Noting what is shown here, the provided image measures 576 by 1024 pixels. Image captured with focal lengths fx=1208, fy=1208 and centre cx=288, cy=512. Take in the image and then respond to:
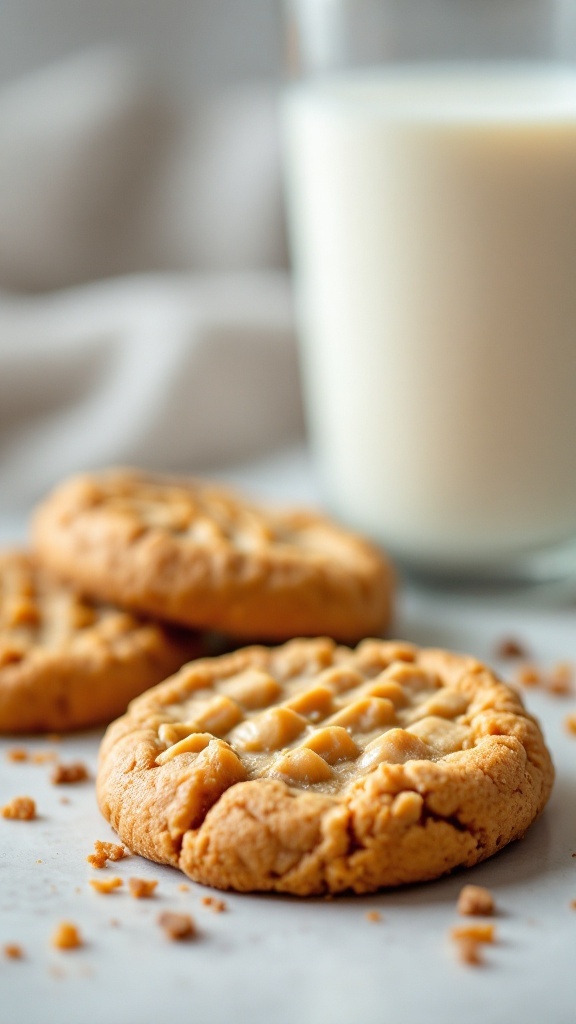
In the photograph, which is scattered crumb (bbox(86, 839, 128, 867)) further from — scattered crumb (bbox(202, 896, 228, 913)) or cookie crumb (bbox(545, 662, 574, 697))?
cookie crumb (bbox(545, 662, 574, 697))

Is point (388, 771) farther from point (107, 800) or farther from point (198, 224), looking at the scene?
Result: point (198, 224)

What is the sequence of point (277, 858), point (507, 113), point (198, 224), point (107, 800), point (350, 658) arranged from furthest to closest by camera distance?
1. point (198, 224)
2. point (507, 113)
3. point (350, 658)
4. point (107, 800)
5. point (277, 858)

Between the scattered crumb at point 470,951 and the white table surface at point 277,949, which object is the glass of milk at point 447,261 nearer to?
the white table surface at point 277,949

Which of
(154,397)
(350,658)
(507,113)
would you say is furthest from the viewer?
(154,397)

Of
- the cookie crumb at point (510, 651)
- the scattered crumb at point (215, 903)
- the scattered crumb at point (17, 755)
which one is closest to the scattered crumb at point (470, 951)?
the scattered crumb at point (215, 903)

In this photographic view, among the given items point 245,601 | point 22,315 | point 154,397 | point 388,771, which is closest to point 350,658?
point 245,601

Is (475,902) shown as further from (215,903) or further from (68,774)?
(68,774)
